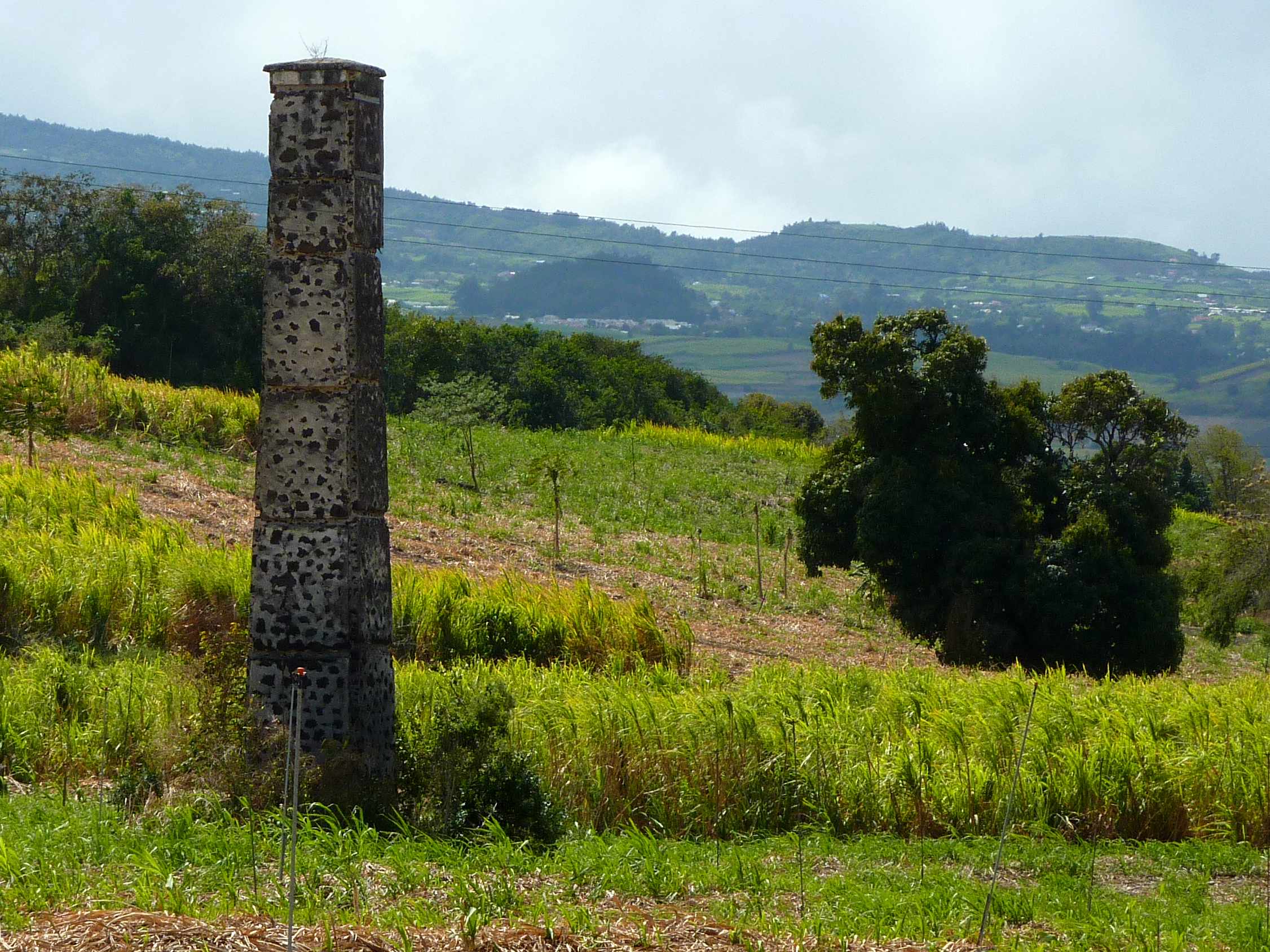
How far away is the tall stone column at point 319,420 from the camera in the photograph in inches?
253

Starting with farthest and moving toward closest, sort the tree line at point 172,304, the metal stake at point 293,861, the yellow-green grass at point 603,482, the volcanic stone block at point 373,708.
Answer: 1. the tree line at point 172,304
2. the yellow-green grass at point 603,482
3. the volcanic stone block at point 373,708
4. the metal stake at point 293,861

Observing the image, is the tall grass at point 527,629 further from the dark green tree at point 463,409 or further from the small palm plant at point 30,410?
the dark green tree at point 463,409

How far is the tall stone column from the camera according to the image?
253 inches

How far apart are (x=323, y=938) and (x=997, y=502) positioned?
14.0 meters

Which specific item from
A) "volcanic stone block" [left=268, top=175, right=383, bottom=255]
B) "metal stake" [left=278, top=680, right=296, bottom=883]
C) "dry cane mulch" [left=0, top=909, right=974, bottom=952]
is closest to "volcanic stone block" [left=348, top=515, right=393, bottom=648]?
Answer: "metal stake" [left=278, top=680, right=296, bottom=883]

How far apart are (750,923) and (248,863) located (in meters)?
2.09

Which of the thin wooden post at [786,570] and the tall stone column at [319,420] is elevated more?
the tall stone column at [319,420]

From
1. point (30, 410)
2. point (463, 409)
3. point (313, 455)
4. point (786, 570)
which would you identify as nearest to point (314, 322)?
point (313, 455)

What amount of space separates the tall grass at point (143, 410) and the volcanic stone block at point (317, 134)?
17008mm

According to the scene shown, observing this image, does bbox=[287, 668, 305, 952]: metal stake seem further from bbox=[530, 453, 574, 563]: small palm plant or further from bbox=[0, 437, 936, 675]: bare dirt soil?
bbox=[530, 453, 574, 563]: small palm plant

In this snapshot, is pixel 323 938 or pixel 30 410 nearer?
pixel 323 938

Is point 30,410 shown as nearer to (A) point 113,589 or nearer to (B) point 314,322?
(A) point 113,589

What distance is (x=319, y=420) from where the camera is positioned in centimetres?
644

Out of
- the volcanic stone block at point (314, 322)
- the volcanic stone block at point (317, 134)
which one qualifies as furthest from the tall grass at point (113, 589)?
the volcanic stone block at point (317, 134)
